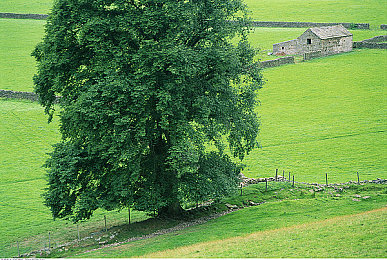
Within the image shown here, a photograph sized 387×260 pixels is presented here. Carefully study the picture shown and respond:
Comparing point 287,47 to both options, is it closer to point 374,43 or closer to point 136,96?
point 374,43

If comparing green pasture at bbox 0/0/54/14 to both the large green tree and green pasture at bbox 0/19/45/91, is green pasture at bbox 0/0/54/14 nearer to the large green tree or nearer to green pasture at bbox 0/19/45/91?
green pasture at bbox 0/19/45/91

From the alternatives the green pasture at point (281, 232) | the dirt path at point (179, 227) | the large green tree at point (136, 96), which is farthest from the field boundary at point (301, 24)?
the dirt path at point (179, 227)

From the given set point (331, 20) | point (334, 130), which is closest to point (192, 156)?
point (334, 130)

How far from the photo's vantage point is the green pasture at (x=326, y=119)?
4838cm

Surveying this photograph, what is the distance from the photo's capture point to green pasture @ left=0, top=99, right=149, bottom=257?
35781 mm

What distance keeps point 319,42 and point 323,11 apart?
44.2 m

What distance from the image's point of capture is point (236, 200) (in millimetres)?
39875

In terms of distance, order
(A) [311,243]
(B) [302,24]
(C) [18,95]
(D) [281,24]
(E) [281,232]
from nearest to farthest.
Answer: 1. (A) [311,243]
2. (E) [281,232]
3. (C) [18,95]
4. (B) [302,24]
5. (D) [281,24]

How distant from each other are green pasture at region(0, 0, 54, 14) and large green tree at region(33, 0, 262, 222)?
10899 centimetres

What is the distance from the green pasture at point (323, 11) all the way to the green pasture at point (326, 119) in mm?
28913

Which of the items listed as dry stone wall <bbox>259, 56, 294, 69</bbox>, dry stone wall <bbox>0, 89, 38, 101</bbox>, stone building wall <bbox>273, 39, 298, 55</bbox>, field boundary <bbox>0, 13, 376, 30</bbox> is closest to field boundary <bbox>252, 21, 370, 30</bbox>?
field boundary <bbox>0, 13, 376, 30</bbox>

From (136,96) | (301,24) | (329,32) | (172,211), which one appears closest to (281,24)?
(301,24)

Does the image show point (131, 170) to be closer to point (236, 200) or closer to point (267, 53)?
point (236, 200)

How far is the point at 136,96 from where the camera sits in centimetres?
3081
